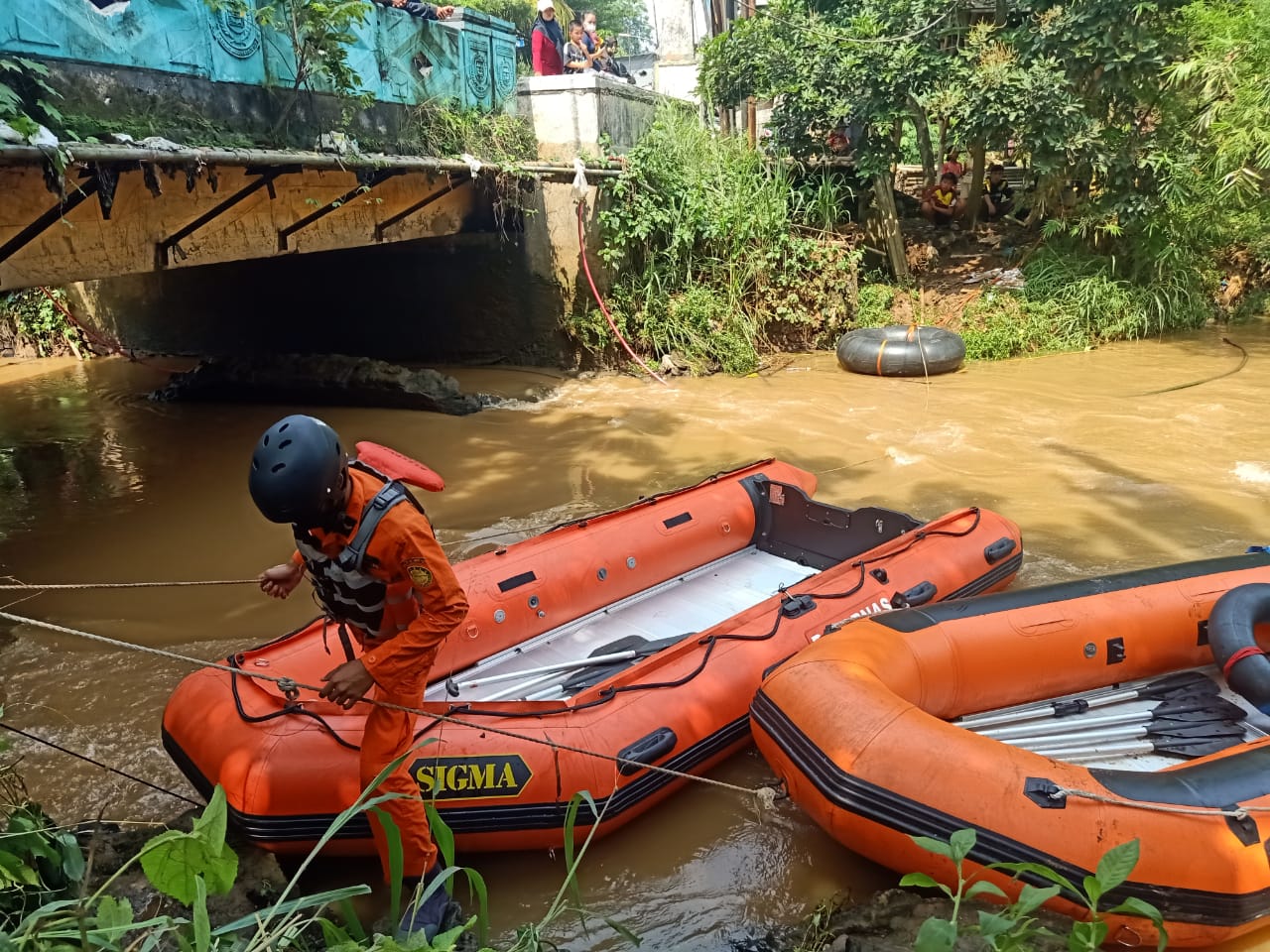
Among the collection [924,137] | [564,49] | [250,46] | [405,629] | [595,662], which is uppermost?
[564,49]

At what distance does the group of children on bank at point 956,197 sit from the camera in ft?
38.3

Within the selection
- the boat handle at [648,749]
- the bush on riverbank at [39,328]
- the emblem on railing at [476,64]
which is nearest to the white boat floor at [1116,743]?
the boat handle at [648,749]

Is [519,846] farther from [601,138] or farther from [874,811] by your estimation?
[601,138]

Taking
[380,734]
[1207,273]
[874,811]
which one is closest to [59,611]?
[380,734]

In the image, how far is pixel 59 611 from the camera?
15.1 feet

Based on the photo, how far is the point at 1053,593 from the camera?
3498mm

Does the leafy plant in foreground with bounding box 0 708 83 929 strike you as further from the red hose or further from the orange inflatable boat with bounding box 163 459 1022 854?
the red hose

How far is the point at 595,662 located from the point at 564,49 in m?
8.53

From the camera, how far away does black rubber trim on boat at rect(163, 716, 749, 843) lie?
2.72m

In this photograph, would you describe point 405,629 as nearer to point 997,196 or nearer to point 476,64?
point 476,64

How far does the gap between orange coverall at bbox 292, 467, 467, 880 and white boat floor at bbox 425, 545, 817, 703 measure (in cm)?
72

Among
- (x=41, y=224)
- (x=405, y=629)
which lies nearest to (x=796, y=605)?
(x=405, y=629)

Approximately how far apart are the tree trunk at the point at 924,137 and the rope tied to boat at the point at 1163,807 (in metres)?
8.63

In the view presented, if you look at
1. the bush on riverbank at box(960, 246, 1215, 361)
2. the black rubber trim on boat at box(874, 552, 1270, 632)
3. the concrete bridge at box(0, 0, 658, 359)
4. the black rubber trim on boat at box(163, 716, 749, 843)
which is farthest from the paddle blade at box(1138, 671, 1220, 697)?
the bush on riverbank at box(960, 246, 1215, 361)
